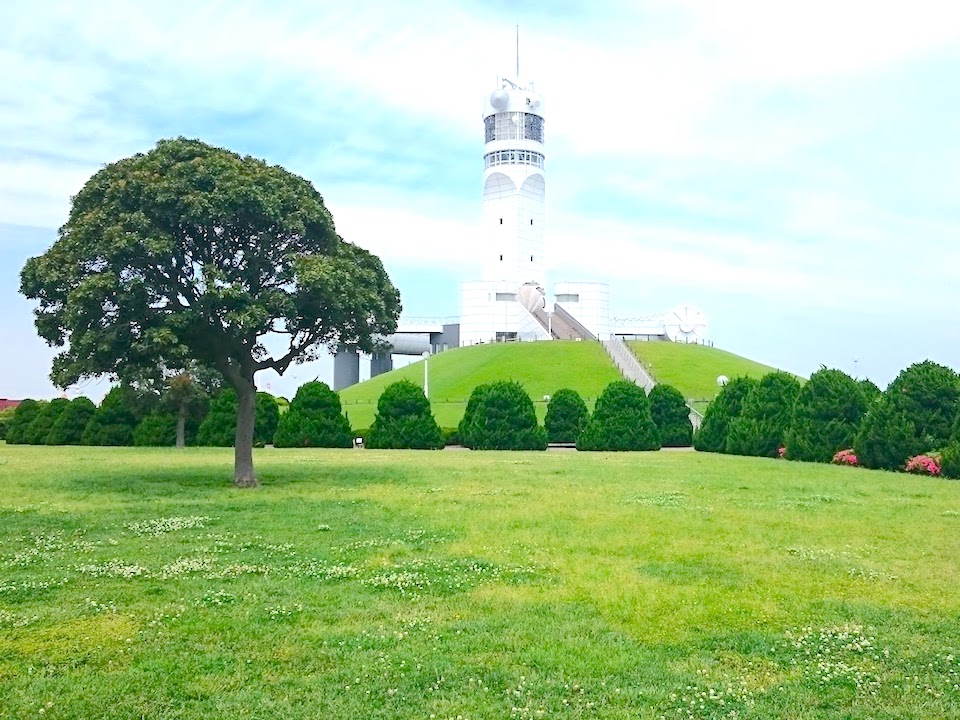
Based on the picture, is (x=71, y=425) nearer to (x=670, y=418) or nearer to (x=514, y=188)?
(x=670, y=418)

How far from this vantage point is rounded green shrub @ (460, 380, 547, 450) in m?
40.8

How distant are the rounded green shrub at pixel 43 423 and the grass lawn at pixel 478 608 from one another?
106 feet

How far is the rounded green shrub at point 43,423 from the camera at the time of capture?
1868 inches

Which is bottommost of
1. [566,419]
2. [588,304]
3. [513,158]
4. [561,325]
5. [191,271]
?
[566,419]

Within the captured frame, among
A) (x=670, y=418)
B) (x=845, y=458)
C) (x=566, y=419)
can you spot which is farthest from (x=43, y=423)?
(x=845, y=458)

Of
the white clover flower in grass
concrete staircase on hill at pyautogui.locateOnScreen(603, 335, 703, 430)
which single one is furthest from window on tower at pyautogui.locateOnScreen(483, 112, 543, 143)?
the white clover flower in grass

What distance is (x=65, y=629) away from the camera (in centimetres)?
819

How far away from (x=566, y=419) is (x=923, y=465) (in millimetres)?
21256

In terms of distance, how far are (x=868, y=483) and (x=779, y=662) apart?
16.5 metres

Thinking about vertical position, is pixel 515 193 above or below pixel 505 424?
above

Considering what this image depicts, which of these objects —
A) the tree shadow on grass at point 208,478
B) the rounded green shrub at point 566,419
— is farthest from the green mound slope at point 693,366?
the tree shadow on grass at point 208,478

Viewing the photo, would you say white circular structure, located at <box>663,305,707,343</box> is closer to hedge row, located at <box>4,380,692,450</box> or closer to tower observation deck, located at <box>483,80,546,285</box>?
tower observation deck, located at <box>483,80,546,285</box>

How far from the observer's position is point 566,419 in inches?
1786

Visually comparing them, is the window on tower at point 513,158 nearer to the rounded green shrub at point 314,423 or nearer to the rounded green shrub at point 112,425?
the rounded green shrub at point 314,423
